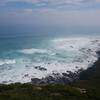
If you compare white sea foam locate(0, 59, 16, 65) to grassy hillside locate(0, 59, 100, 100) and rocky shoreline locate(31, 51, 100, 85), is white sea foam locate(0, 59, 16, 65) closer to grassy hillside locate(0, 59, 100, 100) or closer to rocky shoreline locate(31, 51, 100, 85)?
rocky shoreline locate(31, 51, 100, 85)

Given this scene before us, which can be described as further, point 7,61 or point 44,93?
point 7,61

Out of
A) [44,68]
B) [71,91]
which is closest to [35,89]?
[71,91]

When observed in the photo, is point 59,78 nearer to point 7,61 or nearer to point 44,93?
point 7,61

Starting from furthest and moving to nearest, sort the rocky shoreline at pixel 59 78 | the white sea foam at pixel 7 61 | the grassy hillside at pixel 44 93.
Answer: the white sea foam at pixel 7 61 < the rocky shoreline at pixel 59 78 < the grassy hillside at pixel 44 93

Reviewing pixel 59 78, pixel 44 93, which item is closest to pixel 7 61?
pixel 59 78

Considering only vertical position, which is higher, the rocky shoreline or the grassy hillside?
the grassy hillside

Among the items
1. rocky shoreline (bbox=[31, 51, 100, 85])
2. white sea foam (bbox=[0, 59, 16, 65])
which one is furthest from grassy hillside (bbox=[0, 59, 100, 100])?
white sea foam (bbox=[0, 59, 16, 65])

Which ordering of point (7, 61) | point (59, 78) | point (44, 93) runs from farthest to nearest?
point (7, 61), point (59, 78), point (44, 93)

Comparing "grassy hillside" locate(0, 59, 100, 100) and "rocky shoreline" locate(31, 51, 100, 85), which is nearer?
"grassy hillside" locate(0, 59, 100, 100)

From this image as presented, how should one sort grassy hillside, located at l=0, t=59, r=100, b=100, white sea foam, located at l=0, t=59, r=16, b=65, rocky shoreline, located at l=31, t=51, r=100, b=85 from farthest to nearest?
white sea foam, located at l=0, t=59, r=16, b=65, rocky shoreline, located at l=31, t=51, r=100, b=85, grassy hillside, located at l=0, t=59, r=100, b=100

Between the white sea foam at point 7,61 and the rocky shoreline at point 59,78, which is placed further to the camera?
the white sea foam at point 7,61

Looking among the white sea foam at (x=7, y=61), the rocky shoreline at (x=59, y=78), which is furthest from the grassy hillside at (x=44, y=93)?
the white sea foam at (x=7, y=61)

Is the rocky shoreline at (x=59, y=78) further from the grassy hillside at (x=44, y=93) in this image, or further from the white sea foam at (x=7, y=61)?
the grassy hillside at (x=44, y=93)
